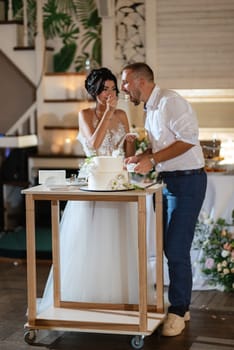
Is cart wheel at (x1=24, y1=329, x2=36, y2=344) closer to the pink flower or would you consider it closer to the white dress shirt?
the white dress shirt

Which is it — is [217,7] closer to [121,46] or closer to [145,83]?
[121,46]

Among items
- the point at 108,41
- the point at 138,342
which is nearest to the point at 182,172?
the point at 138,342

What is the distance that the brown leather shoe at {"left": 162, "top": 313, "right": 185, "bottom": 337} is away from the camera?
13.9 feet

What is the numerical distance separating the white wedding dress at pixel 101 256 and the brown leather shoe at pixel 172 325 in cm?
21

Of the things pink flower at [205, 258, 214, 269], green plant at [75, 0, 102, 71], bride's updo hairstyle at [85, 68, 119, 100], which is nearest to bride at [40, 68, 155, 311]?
bride's updo hairstyle at [85, 68, 119, 100]

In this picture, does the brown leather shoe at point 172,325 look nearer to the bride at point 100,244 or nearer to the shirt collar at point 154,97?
the bride at point 100,244

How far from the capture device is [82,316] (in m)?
4.21

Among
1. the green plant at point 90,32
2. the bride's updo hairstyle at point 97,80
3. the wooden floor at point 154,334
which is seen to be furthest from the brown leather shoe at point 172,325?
the green plant at point 90,32

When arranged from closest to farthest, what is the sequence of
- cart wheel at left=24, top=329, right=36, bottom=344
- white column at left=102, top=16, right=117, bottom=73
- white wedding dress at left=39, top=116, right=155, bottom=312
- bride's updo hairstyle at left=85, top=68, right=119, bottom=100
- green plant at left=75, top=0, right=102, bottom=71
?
cart wheel at left=24, top=329, right=36, bottom=344 → white wedding dress at left=39, top=116, right=155, bottom=312 → bride's updo hairstyle at left=85, top=68, right=119, bottom=100 → white column at left=102, top=16, right=117, bottom=73 → green plant at left=75, top=0, right=102, bottom=71

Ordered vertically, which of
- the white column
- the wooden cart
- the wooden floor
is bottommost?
the wooden floor

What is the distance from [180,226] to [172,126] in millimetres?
570

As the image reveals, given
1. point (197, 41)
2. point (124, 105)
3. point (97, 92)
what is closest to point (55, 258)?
point (97, 92)

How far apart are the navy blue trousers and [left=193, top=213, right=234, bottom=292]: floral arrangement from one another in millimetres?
915

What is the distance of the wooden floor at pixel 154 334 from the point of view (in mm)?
4117
